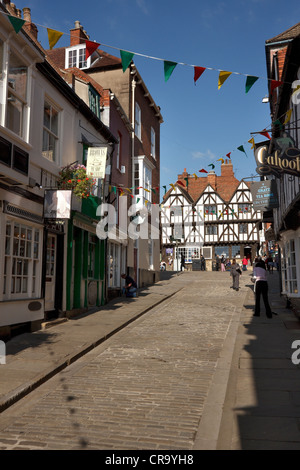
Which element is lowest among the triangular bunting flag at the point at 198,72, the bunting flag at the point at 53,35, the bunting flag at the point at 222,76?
the bunting flag at the point at 222,76

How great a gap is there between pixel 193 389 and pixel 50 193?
6.20 metres

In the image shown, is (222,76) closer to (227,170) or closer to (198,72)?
(198,72)

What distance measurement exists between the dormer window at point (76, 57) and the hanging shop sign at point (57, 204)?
13.0 metres

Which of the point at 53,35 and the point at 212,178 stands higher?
the point at 212,178

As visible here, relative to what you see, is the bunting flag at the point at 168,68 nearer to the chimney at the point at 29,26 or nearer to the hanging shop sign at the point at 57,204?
the hanging shop sign at the point at 57,204

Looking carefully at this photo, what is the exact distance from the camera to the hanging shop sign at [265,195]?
13883 millimetres

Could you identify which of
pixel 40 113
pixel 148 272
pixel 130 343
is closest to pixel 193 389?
pixel 130 343

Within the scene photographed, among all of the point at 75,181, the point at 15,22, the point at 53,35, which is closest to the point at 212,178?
the point at 75,181

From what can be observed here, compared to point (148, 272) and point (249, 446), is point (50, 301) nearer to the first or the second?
point (249, 446)

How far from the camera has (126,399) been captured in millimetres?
5113

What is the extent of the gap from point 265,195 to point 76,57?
41.3 feet

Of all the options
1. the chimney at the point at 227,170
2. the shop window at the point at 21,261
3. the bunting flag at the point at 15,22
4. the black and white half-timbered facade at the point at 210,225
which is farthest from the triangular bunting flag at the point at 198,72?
the chimney at the point at 227,170

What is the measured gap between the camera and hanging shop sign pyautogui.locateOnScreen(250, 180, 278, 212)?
13.9m

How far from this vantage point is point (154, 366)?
6.68 metres
